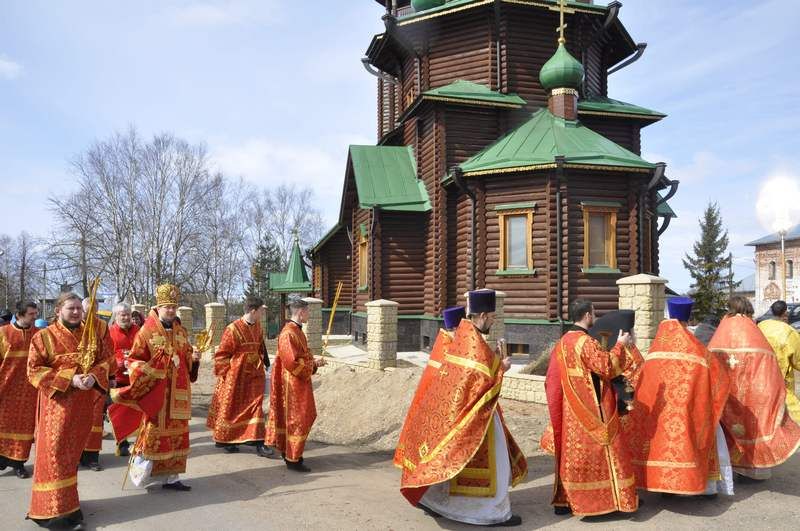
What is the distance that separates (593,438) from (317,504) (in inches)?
102

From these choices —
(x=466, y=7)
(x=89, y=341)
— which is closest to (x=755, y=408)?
(x=89, y=341)

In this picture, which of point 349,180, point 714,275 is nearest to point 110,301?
point 349,180

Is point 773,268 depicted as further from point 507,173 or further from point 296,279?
point 507,173

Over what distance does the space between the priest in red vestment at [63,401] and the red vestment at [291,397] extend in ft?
7.14

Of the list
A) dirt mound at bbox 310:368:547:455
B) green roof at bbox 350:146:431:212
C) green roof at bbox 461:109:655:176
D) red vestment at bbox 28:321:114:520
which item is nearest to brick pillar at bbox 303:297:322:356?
dirt mound at bbox 310:368:547:455

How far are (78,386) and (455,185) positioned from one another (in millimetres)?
12982

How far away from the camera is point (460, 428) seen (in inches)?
198

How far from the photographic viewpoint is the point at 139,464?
6.18m

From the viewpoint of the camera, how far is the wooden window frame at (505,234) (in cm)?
1577

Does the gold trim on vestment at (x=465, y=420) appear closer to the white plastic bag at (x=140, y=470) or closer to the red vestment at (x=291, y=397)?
the red vestment at (x=291, y=397)

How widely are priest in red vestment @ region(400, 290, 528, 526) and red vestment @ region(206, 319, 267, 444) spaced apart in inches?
136

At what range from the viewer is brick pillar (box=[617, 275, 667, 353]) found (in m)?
10.4

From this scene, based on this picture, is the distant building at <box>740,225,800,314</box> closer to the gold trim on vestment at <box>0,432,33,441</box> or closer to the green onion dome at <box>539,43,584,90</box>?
the green onion dome at <box>539,43,584,90</box>

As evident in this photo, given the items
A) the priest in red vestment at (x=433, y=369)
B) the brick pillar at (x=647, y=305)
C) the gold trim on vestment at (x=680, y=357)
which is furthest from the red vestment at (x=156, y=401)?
the brick pillar at (x=647, y=305)
